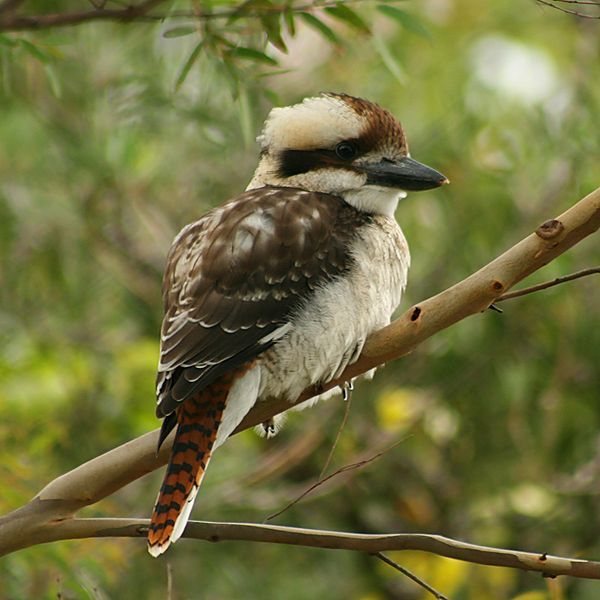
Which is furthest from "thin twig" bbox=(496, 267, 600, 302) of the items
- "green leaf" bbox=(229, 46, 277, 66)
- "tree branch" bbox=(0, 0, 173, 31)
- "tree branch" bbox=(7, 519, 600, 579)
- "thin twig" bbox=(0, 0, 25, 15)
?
"thin twig" bbox=(0, 0, 25, 15)

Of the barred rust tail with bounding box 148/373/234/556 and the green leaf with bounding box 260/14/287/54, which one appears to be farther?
the green leaf with bounding box 260/14/287/54

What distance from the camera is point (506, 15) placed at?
489cm

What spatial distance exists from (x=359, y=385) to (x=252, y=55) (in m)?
1.88

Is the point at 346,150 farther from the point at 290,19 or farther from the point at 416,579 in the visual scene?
the point at 416,579

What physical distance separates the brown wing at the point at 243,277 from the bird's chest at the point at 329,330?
23 mm

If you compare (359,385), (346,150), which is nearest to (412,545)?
(346,150)

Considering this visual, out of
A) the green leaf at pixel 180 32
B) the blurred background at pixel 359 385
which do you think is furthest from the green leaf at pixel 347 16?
the blurred background at pixel 359 385

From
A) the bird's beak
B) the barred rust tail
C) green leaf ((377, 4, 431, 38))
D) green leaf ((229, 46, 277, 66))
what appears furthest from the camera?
the bird's beak

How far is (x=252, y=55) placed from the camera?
7.55ft

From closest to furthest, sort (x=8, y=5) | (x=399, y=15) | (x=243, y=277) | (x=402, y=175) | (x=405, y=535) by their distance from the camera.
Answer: (x=405, y=535) → (x=8, y=5) → (x=243, y=277) → (x=399, y=15) → (x=402, y=175)

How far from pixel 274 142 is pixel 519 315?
54.1 inches

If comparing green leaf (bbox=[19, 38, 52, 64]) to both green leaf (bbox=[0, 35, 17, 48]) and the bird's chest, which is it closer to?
green leaf (bbox=[0, 35, 17, 48])

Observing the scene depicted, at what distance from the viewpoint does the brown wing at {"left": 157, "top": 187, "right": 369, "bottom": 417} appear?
2.20m

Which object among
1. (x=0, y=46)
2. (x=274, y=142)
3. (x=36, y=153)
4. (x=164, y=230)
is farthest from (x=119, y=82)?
(x=0, y=46)
